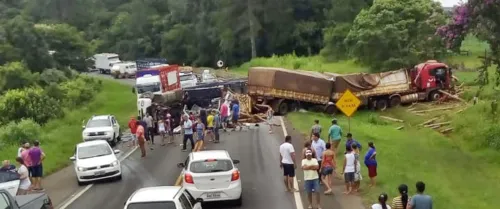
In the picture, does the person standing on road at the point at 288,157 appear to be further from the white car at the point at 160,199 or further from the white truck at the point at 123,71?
the white truck at the point at 123,71

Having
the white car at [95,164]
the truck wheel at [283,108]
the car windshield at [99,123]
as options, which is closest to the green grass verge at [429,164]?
the truck wheel at [283,108]

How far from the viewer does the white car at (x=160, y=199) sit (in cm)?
1377

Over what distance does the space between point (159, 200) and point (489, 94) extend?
109ft

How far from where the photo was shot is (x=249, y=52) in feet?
320

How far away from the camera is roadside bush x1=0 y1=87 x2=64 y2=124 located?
1731 inches

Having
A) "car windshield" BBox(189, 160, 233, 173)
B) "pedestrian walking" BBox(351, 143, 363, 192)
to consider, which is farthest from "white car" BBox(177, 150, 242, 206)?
"pedestrian walking" BBox(351, 143, 363, 192)

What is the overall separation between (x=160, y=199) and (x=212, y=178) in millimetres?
4754

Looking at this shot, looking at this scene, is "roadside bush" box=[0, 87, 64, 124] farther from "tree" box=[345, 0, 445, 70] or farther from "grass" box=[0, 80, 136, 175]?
"tree" box=[345, 0, 445, 70]

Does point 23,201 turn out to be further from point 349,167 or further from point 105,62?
point 105,62

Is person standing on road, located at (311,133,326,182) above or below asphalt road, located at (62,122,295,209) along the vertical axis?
above

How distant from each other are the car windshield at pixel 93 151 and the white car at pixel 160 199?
37.3ft

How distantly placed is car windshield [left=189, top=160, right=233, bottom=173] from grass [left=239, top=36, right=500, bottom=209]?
3.98 metres

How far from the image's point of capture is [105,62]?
327ft

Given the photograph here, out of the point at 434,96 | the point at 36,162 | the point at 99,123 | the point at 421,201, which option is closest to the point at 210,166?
the point at 421,201
